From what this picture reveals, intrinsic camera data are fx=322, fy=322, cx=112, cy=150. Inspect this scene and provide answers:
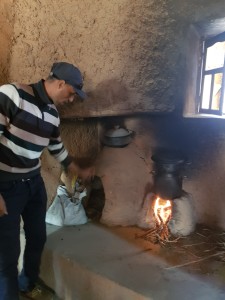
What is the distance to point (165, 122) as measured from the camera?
2.93 meters

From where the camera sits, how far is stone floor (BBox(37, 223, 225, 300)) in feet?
6.81

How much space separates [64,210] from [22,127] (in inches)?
49.6

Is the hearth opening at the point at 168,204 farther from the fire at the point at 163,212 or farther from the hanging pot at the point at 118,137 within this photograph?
the hanging pot at the point at 118,137

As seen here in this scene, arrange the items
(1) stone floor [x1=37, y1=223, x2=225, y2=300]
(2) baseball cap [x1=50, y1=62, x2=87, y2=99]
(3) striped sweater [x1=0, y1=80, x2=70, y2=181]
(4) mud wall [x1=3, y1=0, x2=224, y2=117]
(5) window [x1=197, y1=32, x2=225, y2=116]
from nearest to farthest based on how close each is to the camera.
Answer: (3) striped sweater [x1=0, y1=80, x2=70, y2=181]
(2) baseball cap [x1=50, y1=62, x2=87, y2=99]
(1) stone floor [x1=37, y1=223, x2=225, y2=300]
(4) mud wall [x1=3, y1=0, x2=224, y2=117]
(5) window [x1=197, y1=32, x2=225, y2=116]

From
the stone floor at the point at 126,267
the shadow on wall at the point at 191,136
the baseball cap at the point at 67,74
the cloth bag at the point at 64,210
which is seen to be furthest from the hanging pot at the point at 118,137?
the baseball cap at the point at 67,74

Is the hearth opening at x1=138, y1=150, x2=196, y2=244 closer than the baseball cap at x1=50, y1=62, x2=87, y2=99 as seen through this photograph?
No

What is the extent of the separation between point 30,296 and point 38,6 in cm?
224

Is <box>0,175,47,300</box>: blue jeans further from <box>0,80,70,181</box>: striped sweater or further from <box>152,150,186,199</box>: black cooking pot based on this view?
<box>152,150,186,199</box>: black cooking pot

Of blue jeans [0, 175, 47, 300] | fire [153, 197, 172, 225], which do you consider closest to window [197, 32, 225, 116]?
fire [153, 197, 172, 225]

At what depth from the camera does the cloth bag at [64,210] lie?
2930mm

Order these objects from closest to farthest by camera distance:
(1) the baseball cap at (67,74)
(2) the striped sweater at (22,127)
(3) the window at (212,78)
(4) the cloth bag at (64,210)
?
(2) the striped sweater at (22,127), (1) the baseball cap at (67,74), (3) the window at (212,78), (4) the cloth bag at (64,210)

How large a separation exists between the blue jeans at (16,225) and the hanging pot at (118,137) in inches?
37.6

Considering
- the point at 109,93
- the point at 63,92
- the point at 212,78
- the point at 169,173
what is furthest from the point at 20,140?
the point at 212,78

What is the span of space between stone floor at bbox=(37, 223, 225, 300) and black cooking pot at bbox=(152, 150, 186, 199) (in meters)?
0.42
